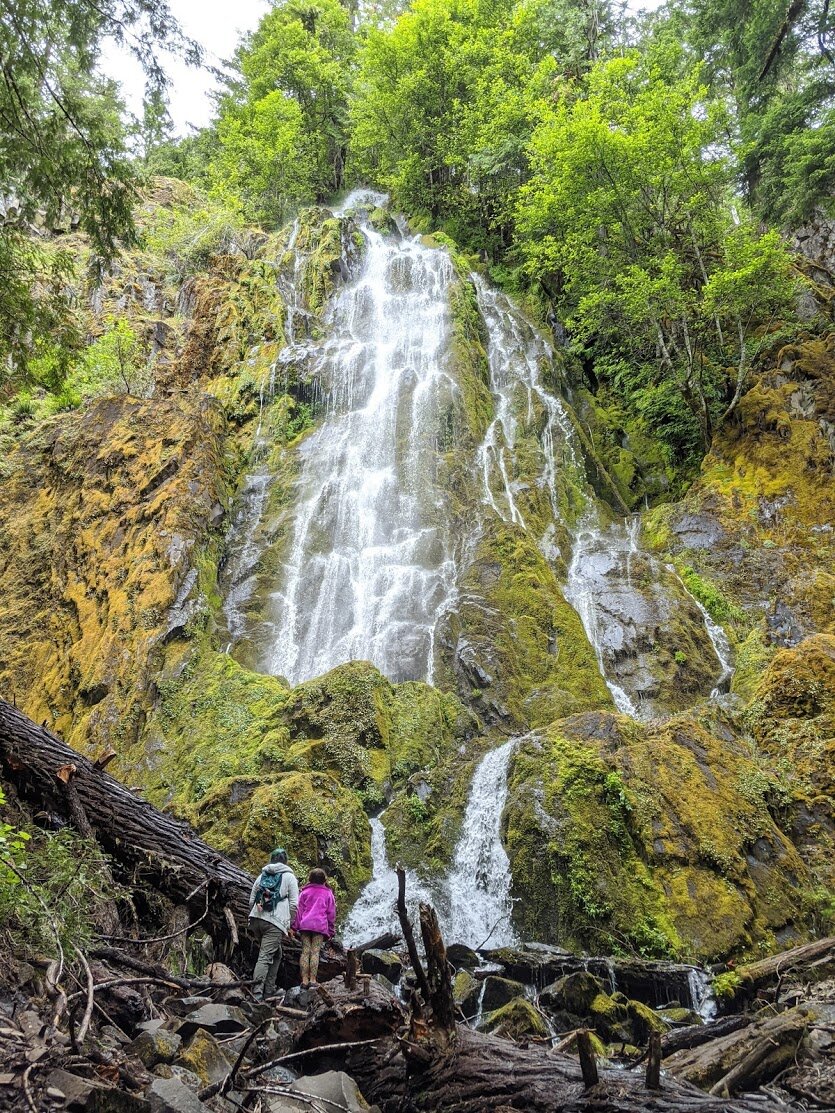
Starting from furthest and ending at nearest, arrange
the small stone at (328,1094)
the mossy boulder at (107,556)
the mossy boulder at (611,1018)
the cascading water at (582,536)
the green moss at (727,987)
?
the cascading water at (582,536) → the mossy boulder at (107,556) → the green moss at (727,987) → the mossy boulder at (611,1018) → the small stone at (328,1094)

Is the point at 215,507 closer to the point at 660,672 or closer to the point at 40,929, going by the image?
the point at 660,672

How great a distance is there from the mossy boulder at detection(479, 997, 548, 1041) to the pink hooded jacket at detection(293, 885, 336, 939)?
1.62 m

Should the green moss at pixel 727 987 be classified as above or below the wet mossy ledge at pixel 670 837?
below

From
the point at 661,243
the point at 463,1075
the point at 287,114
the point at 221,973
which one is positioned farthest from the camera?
the point at 287,114

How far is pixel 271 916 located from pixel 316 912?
36 centimetres

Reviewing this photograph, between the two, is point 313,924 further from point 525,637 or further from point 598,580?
point 598,580

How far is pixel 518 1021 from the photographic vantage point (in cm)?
589

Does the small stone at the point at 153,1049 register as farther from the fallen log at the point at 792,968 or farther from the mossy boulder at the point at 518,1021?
the fallen log at the point at 792,968

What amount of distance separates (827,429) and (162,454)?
16.5 meters

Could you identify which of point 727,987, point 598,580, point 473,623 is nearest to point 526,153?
point 598,580

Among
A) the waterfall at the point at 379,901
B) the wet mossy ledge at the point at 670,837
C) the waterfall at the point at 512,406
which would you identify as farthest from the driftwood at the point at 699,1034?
the waterfall at the point at 512,406

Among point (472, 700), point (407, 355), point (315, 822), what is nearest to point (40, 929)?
point (315, 822)

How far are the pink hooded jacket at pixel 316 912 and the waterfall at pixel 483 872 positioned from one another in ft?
11.0

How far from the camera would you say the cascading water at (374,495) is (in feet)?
49.9
